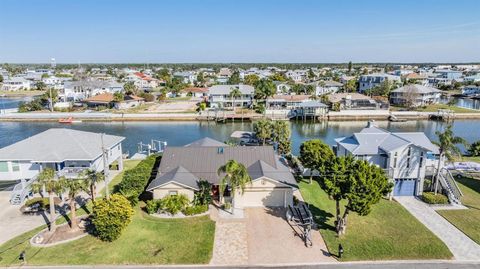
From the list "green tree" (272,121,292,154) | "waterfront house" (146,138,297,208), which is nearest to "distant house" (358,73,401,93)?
"green tree" (272,121,292,154)

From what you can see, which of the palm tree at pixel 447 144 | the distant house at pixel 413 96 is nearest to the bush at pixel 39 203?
the palm tree at pixel 447 144

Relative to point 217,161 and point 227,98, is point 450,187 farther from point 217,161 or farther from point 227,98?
point 227,98

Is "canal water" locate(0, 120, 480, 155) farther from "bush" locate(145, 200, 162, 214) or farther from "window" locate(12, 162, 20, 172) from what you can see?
"bush" locate(145, 200, 162, 214)

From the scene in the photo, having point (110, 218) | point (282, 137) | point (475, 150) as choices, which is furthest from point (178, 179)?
point (475, 150)

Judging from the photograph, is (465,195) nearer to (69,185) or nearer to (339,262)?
(339,262)

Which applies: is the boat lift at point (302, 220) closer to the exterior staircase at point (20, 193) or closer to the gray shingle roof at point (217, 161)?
the gray shingle roof at point (217, 161)
